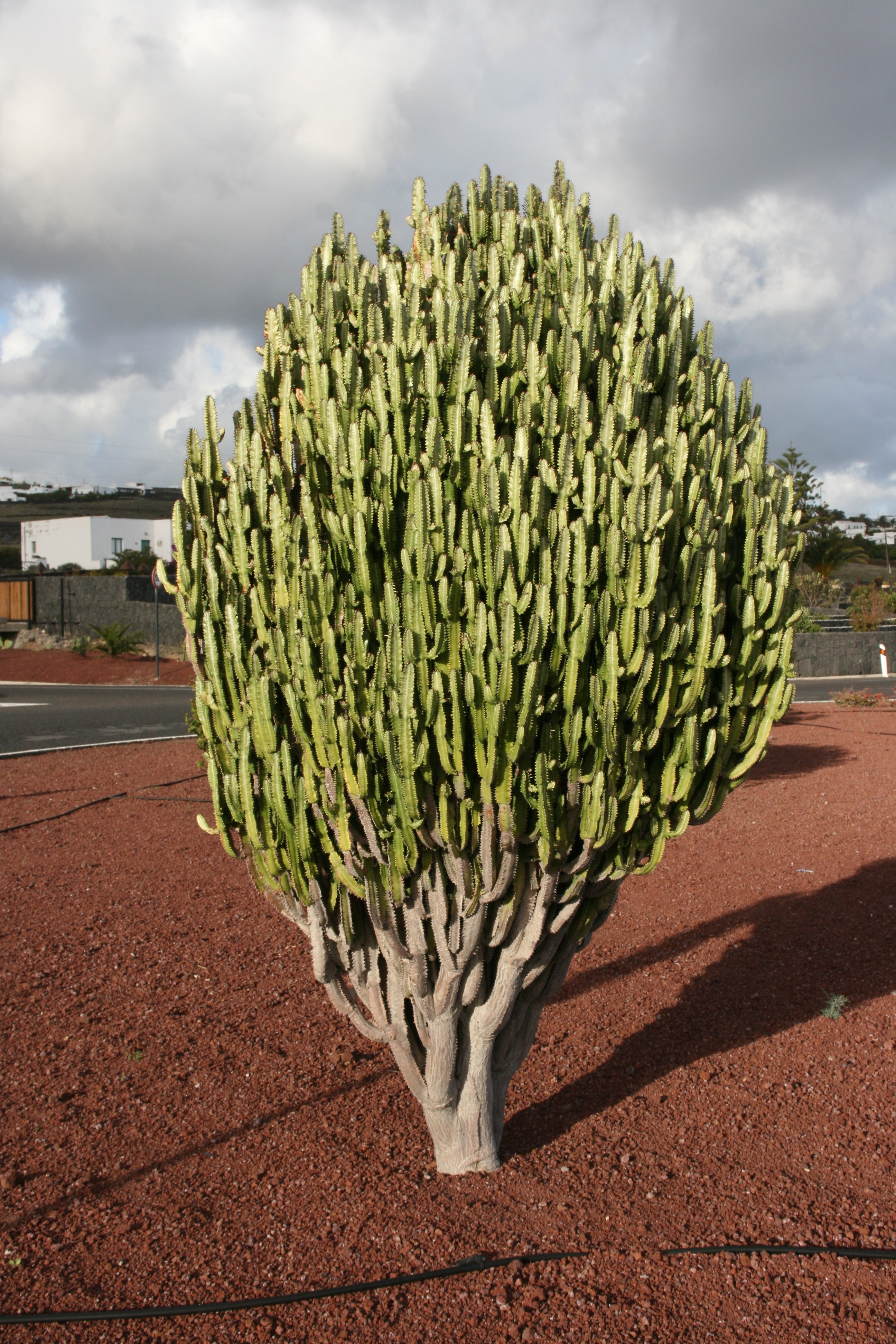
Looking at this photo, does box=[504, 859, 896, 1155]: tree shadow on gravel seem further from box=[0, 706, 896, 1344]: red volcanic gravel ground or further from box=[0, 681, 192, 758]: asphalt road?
box=[0, 681, 192, 758]: asphalt road

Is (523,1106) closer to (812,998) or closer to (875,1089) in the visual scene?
(875,1089)

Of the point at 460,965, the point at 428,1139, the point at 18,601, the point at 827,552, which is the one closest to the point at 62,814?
the point at 428,1139

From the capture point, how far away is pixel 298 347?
10.2 feet

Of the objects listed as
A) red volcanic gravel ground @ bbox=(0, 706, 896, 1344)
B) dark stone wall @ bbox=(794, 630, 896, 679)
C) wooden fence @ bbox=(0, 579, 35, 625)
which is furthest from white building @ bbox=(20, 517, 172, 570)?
A: red volcanic gravel ground @ bbox=(0, 706, 896, 1344)

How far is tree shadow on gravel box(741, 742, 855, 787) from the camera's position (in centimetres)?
1105

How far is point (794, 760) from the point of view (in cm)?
1203

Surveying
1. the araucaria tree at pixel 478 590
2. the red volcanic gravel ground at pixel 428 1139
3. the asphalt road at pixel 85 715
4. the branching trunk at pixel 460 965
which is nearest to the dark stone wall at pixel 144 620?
the asphalt road at pixel 85 715

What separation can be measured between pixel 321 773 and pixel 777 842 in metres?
6.18

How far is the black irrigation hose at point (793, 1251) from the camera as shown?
295 cm

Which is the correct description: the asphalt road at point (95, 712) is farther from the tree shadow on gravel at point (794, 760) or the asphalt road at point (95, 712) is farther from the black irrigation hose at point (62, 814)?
the tree shadow on gravel at point (794, 760)

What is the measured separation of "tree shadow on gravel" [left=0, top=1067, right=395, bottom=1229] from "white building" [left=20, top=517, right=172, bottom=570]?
2531 inches

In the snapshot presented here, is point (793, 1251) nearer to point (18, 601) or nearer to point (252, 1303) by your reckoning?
point (252, 1303)

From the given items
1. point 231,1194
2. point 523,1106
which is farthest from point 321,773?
point 523,1106

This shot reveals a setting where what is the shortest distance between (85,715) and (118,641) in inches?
418
